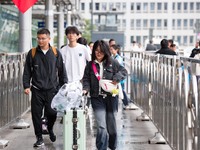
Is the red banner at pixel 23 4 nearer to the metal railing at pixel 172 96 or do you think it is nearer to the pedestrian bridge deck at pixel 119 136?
the pedestrian bridge deck at pixel 119 136

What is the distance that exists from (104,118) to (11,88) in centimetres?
402

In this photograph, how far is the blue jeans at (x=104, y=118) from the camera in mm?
10328

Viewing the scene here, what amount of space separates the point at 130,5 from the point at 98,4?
20.6 feet

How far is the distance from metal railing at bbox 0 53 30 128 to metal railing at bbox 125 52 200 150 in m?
2.43

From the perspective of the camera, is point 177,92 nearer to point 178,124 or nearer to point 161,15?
point 178,124

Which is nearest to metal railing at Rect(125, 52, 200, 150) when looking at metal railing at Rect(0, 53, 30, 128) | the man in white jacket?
the man in white jacket

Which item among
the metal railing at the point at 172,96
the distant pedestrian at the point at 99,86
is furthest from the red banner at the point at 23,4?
the distant pedestrian at the point at 99,86

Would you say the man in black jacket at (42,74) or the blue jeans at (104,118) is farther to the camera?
the man in black jacket at (42,74)

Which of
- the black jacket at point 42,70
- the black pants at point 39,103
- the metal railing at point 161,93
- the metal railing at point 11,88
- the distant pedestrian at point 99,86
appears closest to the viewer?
the metal railing at point 161,93

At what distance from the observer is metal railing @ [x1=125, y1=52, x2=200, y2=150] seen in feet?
27.1

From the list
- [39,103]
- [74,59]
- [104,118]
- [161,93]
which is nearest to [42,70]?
[39,103]

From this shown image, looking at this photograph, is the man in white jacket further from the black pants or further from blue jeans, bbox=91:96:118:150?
blue jeans, bbox=91:96:118:150

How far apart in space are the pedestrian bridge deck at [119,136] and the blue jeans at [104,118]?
62.2 inches

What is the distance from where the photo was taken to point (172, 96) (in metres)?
10.5
